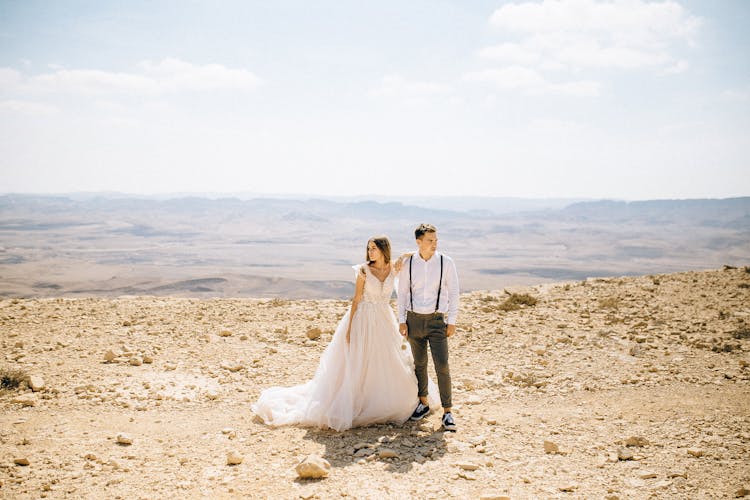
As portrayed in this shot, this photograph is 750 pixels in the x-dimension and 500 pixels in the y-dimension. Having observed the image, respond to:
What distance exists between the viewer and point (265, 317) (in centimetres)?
970

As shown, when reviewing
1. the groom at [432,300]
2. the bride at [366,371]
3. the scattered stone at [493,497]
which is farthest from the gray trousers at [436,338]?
the scattered stone at [493,497]

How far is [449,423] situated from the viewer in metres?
4.82

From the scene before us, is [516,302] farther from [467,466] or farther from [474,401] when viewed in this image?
[467,466]

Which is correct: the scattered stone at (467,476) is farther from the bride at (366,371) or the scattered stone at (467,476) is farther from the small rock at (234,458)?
the small rock at (234,458)

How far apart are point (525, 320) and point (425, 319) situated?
5249 mm

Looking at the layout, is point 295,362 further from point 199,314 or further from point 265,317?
point 199,314

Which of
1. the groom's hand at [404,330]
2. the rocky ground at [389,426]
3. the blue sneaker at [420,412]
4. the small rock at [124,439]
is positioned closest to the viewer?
the rocky ground at [389,426]

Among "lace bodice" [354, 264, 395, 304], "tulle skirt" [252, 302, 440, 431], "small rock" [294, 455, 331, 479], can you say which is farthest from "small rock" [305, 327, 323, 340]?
"small rock" [294, 455, 331, 479]

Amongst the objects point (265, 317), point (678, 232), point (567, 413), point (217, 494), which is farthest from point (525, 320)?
point (678, 232)

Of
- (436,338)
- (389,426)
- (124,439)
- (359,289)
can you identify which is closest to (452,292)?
(436,338)

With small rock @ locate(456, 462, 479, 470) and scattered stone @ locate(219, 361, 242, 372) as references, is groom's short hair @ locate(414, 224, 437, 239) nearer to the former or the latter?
small rock @ locate(456, 462, 479, 470)

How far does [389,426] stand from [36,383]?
4333 millimetres

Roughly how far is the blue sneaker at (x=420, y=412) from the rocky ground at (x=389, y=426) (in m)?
0.09

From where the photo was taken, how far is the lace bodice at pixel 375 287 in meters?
4.96
